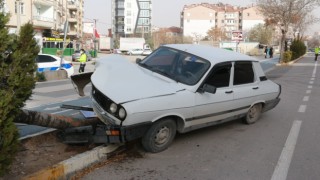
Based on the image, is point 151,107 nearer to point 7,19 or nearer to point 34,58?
point 34,58

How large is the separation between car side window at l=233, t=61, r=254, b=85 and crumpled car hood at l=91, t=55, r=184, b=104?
1.53m

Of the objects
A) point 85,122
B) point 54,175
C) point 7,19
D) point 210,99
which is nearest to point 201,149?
point 210,99

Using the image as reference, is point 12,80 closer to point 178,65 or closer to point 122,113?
point 122,113

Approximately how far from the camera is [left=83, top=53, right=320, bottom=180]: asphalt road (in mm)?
4953

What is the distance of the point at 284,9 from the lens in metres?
32.6

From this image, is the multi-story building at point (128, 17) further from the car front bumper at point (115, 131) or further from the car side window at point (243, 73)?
the car front bumper at point (115, 131)

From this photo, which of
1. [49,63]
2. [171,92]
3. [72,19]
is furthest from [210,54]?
[72,19]

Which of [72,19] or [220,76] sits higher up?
[72,19]

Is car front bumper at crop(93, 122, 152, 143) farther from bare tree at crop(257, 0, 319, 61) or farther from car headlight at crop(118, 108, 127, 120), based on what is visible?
bare tree at crop(257, 0, 319, 61)

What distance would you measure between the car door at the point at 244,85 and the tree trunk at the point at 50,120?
8.84 feet

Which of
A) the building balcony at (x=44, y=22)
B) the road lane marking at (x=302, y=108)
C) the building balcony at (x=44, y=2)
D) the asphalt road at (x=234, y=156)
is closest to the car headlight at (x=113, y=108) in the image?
the asphalt road at (x=234, y=156)

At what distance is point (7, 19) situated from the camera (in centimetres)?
383

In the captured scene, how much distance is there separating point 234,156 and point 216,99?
111cm

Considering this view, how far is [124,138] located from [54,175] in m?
1.11
